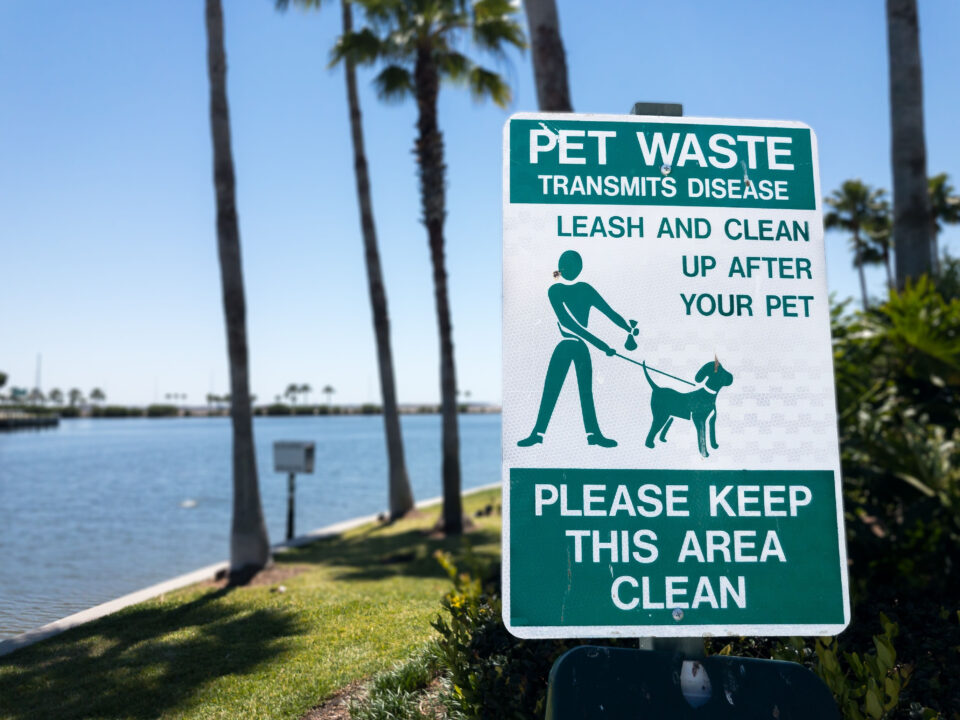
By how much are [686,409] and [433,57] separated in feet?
44.6

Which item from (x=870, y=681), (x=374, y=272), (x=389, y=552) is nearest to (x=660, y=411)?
(x=870, y=681)

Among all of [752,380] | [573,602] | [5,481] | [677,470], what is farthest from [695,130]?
[5,481]

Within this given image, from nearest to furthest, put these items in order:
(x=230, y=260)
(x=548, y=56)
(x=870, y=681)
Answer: (x=870, y=681), (x=548, y=56), (x=230, y=260)

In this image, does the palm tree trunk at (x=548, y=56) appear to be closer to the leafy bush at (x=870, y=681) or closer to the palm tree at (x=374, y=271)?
the leafy bush at (x=870, y=681)

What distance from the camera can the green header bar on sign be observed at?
71.5 inches

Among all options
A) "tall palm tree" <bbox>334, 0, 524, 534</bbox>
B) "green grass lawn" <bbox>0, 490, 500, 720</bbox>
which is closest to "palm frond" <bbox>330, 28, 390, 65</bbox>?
"tall palm tree" <bbox>334, 0, 524, 534</bbox>

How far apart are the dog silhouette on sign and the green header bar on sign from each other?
18.5 inches

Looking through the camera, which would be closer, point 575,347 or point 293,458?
point 575,347

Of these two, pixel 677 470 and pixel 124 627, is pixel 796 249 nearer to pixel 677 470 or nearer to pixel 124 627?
pixel 677 470

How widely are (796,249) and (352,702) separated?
2890mm

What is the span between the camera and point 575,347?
1.70 m

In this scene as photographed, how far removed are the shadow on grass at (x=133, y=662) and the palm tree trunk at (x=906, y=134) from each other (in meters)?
6.91

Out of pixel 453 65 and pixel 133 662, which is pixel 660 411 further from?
pixel 453 65

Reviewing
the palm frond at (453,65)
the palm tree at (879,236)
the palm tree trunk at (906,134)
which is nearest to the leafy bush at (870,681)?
the palm tree trunk at (906,134)
